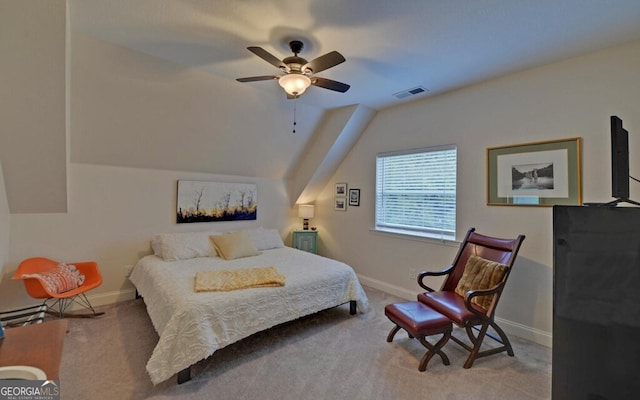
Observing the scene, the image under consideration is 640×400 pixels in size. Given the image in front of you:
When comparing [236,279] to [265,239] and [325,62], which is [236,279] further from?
[325,62]

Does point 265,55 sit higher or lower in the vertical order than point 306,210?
higher

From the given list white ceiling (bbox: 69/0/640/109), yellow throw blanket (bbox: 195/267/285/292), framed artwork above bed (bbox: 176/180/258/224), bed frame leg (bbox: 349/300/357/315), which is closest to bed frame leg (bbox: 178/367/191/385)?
yellow throw blanket (bbox: 195/267/285/292)

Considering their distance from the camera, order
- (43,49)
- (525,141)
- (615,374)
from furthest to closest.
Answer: (525,141), (43,49), (615,374)

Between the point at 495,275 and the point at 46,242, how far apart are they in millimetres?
4538

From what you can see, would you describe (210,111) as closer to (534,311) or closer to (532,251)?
(532,251)

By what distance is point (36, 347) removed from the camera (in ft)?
3.88

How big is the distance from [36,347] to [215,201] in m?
3.06

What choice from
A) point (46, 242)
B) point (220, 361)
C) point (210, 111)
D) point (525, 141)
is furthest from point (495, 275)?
point (46, 242)

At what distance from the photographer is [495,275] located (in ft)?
7.97

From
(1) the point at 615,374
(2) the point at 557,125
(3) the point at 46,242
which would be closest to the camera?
(1) the point at 615,374

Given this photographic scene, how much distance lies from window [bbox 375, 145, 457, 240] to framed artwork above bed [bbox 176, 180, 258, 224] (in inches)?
80.6

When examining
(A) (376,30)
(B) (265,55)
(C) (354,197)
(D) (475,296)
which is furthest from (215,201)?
(D) (475,296)

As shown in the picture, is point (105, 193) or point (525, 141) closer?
point (525, 141)

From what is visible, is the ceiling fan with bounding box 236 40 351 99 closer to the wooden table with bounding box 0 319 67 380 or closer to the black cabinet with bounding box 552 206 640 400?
the black cabinet with bounding box 552 206 640 400
